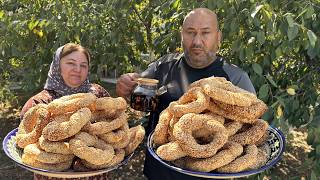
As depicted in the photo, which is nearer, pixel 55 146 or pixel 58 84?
pixel 55 146

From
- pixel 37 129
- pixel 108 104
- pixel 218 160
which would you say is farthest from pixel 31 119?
pixel 218 160

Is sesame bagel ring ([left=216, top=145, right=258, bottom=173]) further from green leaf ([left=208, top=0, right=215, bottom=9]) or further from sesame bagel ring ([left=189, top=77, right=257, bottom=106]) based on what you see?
green leaf ([left=208, top=0, right=215, bottom=9])

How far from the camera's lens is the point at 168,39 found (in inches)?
120

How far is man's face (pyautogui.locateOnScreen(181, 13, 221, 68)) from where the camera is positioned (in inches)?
83.7

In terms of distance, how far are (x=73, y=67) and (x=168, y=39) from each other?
115cm

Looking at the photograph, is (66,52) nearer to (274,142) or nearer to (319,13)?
(274,142)

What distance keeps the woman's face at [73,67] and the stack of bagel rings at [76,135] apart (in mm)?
399

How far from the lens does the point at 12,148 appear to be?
5.64 ft

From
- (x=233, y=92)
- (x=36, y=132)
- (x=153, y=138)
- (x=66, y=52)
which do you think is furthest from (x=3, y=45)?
(x=233, y=92)

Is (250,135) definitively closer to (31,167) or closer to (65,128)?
(65,128)

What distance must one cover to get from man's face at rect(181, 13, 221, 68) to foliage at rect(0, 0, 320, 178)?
0.67ft

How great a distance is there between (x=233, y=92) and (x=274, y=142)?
13.1 inches

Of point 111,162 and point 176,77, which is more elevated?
point 176,77

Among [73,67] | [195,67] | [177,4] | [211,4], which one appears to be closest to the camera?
[73,67]
